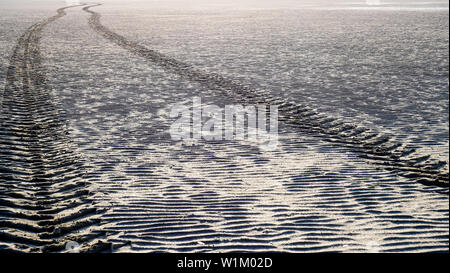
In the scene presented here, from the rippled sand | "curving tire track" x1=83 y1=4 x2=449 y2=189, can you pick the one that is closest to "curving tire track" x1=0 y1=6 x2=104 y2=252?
the rippled sand

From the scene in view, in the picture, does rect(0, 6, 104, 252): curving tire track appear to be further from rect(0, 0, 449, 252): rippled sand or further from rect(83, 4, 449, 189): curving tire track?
rect(83, 4, 449, 189): curving tire track

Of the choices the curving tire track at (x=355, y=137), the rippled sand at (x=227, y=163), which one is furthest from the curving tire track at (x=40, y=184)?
the curving tire track at (x=355, y=137)

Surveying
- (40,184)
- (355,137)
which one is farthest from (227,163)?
(40,184)

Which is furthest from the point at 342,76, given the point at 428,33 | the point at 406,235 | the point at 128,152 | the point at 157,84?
the point at 428,33

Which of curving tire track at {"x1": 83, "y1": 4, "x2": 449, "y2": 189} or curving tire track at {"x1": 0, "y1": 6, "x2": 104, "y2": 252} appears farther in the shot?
curving tire track at {"x1": 83, "y1": 4, "x2": 449, "y2": 189}

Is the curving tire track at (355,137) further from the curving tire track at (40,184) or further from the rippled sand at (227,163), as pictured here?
the curving tire track at (40,184)

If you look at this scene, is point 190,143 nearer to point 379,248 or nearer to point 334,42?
point 379,248

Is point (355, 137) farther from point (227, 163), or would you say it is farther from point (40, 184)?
point (40, 184)
